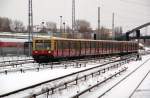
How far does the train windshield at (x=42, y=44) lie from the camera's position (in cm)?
3894

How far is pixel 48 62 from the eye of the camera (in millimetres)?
39406

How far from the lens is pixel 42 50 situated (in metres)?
39.4

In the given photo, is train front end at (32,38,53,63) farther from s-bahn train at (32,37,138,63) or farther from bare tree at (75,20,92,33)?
bare tree at (75,20,92,33)

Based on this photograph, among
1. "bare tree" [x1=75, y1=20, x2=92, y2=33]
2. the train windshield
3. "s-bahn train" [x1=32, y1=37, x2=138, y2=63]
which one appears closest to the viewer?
"s-bahn train" [x1=32, y1=37, x2=138, y2=63]

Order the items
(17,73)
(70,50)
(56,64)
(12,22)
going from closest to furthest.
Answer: (17,73), (56,64), (70,50), (12,22)

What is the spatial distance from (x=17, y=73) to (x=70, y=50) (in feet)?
45.9

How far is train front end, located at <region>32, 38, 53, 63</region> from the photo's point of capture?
127 feet

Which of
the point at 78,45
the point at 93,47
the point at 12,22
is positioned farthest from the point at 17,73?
the point at 12,22

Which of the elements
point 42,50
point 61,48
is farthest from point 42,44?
point 61,48

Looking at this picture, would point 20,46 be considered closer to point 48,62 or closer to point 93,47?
point 93,47

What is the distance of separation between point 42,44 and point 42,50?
654 mm

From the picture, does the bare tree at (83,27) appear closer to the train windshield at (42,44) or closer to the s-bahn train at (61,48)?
the s-bahn train at (61,48)

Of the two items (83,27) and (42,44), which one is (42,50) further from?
(83,27)

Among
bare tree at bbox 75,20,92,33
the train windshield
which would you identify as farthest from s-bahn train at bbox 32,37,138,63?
bare tree at bbox 75,20,92,33
